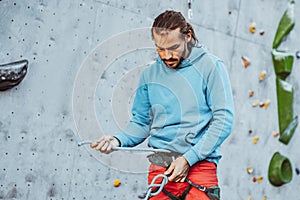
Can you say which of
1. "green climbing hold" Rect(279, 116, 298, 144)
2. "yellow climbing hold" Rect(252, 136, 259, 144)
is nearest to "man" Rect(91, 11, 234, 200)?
"yellow climbing hold" Rect(252, 136, 259, 144)

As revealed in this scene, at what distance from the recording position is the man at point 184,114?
10.6 feet

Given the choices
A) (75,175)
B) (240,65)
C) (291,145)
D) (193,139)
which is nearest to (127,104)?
(75,175)

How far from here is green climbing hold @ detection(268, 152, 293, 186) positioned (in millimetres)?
5328

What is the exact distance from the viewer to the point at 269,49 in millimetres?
5320

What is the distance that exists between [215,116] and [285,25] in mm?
2459

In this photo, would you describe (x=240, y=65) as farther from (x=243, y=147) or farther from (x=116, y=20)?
(x=116, y=20)

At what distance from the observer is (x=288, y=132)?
18.1 feet

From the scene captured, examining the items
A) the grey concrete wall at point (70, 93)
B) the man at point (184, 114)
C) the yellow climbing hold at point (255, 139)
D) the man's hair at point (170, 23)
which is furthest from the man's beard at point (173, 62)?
the yellow climbing hold at point (255, 139)

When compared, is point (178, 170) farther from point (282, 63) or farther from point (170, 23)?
point (282, 63)

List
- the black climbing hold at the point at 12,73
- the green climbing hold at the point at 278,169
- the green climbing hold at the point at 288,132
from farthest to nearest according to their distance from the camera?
1. the green climbing hold at the point at 288,132
2. the green climbing hold at the point at 278,169
3. the black climbing hold at the point at 12,73

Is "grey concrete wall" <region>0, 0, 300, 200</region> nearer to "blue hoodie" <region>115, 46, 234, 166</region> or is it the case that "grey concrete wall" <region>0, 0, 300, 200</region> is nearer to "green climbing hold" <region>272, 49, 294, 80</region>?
"blue hoodie" <region>115, 46, 234, 166</region>

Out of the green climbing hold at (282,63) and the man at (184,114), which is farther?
the green climbing hold at (282,63)

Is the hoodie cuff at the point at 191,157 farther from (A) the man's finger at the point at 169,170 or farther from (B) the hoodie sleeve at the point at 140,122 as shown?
(B) the hoodie sleeve at the point at 140,122

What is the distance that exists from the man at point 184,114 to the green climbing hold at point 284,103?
85.5 inches
